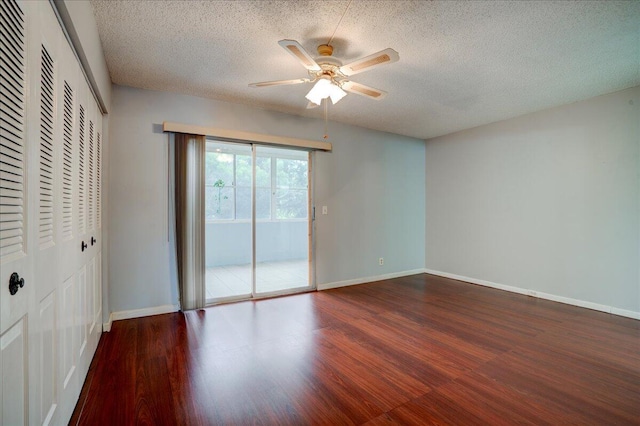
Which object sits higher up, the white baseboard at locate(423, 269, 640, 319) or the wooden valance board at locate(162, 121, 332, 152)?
the wooden valance board at locate(162, 121, 332, 152)

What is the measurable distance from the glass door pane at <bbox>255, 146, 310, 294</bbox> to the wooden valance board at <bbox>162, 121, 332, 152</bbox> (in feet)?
0.51

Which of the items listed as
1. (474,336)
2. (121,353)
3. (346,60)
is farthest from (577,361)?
(121,353)

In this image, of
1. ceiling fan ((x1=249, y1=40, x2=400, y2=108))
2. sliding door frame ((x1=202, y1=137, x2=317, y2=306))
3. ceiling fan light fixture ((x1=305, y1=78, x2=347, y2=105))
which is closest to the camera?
ceiling fan ((x1=249, y1=40, x2=400, y2=108))

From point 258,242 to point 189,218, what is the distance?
95cm

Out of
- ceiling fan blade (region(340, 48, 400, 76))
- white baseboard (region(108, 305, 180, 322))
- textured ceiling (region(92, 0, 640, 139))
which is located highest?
textured ceiling (region(92, 0, 640, 139))

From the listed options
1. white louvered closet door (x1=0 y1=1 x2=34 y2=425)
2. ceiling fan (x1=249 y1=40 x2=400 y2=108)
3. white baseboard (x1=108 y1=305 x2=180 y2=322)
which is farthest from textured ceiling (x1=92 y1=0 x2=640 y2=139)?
white baseboard (x1=108 y1=305 x2=180 y2=322)

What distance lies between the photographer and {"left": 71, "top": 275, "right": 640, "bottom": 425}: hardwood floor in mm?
1727

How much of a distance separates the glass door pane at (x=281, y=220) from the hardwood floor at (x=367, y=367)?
27.9 inches

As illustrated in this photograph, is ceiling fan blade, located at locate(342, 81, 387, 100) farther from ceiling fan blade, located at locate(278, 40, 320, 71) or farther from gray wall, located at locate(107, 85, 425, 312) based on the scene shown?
gray wall, located at locate(107, 85, 425, 312)

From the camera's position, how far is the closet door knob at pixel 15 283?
0.96 metres

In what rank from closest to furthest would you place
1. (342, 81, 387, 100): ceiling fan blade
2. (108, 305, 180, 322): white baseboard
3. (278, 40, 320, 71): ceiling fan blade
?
(278, 40, 320, 71): ceiling fan blade
(342, 81, 387, 100): ceiling fan blade
(108, 305, 180, 322): white baseboard

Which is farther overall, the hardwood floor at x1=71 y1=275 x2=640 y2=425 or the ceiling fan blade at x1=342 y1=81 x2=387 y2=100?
the ceiling fan blade at x1=342 y1=81 x2=387 y2=100

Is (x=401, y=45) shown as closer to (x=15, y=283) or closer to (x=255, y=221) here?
(x=255, y=221)

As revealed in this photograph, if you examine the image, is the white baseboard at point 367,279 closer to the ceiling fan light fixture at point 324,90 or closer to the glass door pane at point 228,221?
the glass door pane at point 228,221
